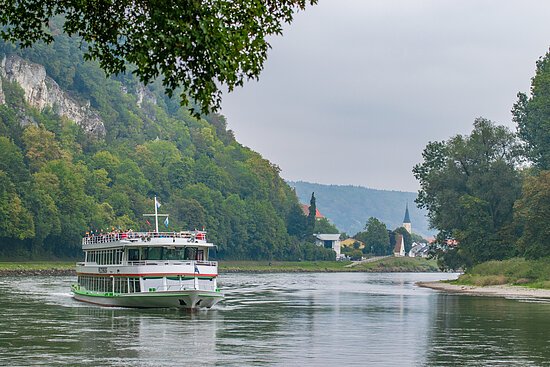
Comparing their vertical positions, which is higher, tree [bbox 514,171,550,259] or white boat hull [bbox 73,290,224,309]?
tree [bbox 514,171,550,259]

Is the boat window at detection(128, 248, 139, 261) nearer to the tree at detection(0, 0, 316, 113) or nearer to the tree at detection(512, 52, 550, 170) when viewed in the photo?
the tree at detection(0, 0, 316, 113)

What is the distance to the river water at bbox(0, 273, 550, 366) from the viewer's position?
42.7m

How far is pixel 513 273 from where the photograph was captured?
113938mm

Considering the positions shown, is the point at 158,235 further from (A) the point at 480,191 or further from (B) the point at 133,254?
(A) the point at 480,191

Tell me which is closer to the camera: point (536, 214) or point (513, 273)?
point (536, 214)

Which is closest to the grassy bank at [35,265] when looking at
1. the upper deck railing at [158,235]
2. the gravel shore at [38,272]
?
the gravel shore at [38,272]

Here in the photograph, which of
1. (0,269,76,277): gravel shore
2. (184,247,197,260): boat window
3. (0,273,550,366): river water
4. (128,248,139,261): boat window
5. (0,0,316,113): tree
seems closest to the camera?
(0,0,316,113): tree

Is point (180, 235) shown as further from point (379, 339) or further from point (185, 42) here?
point (185, 42)

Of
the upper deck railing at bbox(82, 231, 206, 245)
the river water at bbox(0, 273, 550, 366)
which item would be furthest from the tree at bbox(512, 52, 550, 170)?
the upper deck railing at bbox(82, 231, 206, 245)

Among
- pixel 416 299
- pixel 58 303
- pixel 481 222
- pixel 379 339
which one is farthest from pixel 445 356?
pixel 481 222

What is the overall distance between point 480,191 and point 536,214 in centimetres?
1960

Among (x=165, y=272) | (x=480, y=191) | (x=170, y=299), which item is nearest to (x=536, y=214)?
(x=480, y=191)

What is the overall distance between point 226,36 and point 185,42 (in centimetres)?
104

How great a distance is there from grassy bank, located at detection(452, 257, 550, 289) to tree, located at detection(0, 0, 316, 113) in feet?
276
